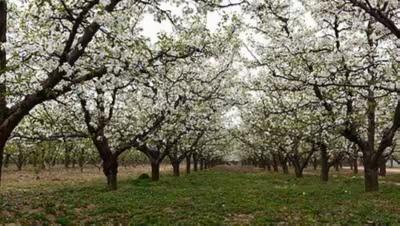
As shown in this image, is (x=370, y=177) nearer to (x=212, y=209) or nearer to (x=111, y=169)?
(x=212, y=209)

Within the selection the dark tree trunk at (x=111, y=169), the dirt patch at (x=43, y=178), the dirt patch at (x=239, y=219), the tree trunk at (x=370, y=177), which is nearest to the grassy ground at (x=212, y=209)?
the dirt patch at (x=239, y=219)

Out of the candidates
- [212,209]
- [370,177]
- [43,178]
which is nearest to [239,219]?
[212,209]

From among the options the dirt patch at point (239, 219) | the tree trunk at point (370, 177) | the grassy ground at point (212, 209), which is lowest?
the dirt patch at point (239, 219)

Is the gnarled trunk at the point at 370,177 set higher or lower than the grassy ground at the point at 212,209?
higher

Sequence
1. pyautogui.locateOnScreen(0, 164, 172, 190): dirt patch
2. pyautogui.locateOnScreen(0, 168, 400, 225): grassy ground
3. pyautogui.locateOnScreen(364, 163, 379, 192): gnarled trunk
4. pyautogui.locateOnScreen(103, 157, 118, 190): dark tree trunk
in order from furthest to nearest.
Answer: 1. pyautogui.locateOnScreen(0, 164, 172, 190): dirt patch
2. pyautogui.locateOnScreen(103, 157, 118, 190): dark tree trunk
3. pyautogui.locateOnScreen(364, 163, 379, 192): gnarled trunk
4. pyautogui.locateOnScreen(0, 168, 400, 225): grassy ground

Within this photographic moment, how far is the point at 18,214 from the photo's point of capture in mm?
16547

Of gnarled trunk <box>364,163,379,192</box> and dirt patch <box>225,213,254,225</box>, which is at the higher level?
gnarled trunk <box>364,163,379,192</box>

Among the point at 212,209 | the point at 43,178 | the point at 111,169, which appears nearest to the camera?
the point at 212,209

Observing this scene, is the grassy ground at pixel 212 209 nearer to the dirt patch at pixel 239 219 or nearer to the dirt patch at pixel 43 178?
the dirt patch at pixel 239 219

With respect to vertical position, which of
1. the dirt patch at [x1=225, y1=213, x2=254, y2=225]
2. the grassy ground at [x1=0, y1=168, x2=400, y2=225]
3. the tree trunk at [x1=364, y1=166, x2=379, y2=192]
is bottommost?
the dirt patch at [x1=225, y1=213, x2=254, y2=225]

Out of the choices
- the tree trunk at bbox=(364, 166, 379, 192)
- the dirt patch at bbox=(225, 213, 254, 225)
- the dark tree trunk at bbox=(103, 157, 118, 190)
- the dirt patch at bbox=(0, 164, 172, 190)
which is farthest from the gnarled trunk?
the dirt patch at bbox=(0, 164, 172, 190)

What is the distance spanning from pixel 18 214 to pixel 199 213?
6050 millimetres

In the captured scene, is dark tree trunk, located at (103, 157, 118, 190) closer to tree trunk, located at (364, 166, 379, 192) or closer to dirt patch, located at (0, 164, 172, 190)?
dirt patch, located at (0, 164, 172, 190)

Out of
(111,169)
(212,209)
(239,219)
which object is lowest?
(239,219)
